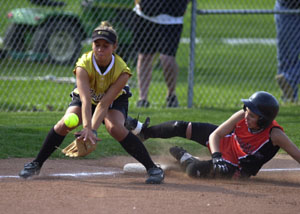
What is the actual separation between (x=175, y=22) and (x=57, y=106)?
219 cm

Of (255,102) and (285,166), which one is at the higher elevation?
(255,102)

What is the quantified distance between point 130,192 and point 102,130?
2952 mm

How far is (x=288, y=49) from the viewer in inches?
381

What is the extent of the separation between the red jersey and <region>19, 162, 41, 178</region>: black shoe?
167 centimetres

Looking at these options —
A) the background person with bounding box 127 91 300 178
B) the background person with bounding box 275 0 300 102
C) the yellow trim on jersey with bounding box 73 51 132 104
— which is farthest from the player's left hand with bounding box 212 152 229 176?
the background person with bounding box 275 0 300 102

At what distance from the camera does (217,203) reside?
4.26 meters

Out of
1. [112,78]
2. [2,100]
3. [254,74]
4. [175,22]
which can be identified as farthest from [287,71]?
[112,78]

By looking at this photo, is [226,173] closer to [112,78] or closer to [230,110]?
[112,78]

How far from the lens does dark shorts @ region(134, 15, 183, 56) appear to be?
8.77 metres

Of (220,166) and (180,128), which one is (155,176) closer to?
(220,166)

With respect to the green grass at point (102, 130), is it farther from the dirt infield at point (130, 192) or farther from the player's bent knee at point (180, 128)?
the player's bent knee at point (180, 128)

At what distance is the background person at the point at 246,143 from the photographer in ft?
16.3

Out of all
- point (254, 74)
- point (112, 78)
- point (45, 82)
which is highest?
point (112, 78)

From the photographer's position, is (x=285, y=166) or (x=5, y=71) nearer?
(x=285, y=166)
